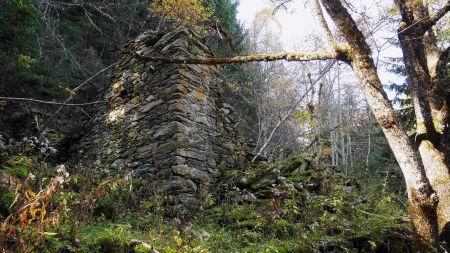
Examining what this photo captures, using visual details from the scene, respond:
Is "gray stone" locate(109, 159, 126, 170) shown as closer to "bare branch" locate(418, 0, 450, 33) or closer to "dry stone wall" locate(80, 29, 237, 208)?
"dry stone wall" locate(80, 29, 237, 208)

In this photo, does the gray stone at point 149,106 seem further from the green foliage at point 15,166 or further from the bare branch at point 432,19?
the bare branch at point 432,19

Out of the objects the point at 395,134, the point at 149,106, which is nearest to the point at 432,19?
the point at 395,134

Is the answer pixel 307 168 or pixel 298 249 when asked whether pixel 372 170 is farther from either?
pixel 298 249

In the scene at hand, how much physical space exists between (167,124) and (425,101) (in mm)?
3912

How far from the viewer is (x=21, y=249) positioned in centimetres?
217

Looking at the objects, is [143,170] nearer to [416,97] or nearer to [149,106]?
[149,106]

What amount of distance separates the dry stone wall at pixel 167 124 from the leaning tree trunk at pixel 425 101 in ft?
11.0

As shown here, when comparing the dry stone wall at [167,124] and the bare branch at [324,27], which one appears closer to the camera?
the bare branch at [324,27]

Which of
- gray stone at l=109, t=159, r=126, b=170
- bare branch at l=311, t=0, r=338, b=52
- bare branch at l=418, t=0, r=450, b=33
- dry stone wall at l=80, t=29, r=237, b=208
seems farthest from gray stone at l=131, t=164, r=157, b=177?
bare branch at l=418, t=0, r=450, b=33

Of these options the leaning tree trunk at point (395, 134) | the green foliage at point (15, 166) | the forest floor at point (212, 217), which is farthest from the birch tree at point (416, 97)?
the green foliage at point (15, 166)

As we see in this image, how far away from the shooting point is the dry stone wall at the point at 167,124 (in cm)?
563

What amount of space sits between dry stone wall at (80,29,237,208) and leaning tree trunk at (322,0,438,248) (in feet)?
9.74

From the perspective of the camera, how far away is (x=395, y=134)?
381 cm

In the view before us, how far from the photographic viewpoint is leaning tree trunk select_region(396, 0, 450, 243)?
468 centimetres
